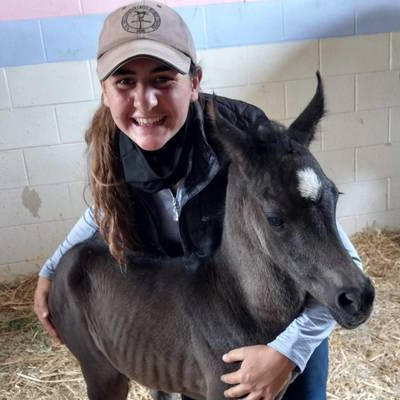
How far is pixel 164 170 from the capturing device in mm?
1369

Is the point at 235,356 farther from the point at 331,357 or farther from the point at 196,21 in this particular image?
the point at 196,21

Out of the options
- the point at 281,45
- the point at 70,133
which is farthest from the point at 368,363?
the point at 70,133

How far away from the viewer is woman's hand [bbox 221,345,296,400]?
3.95 feet

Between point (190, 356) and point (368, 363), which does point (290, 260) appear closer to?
point (190, 356)

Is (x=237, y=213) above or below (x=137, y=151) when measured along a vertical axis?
→ below

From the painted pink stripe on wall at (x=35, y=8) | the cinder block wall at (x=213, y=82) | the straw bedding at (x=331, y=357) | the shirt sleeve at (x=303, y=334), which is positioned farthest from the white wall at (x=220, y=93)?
the shirt sleeve at (x=303, y=334)

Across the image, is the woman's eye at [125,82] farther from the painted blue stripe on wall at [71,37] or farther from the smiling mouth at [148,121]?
the painted blue stripe on wall at [71,37]

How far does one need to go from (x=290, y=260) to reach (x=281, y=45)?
2.17 m

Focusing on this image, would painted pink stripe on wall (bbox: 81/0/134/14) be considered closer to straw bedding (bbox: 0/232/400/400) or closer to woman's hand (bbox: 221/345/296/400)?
straw bedding (bbox: 0/232/400/400)

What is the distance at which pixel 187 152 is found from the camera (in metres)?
1.37

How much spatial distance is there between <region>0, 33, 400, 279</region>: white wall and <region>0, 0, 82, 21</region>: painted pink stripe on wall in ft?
0.91

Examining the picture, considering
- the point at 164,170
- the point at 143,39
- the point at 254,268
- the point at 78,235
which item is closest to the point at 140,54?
the point at 143,39

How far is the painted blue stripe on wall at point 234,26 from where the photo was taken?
2.73 meters

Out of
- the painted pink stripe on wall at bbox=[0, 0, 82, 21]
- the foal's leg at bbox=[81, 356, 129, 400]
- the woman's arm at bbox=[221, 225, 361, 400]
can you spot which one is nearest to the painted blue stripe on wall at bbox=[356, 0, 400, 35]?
the painted pink stripe on wall at bbox=[0, 0, 82, 21]
